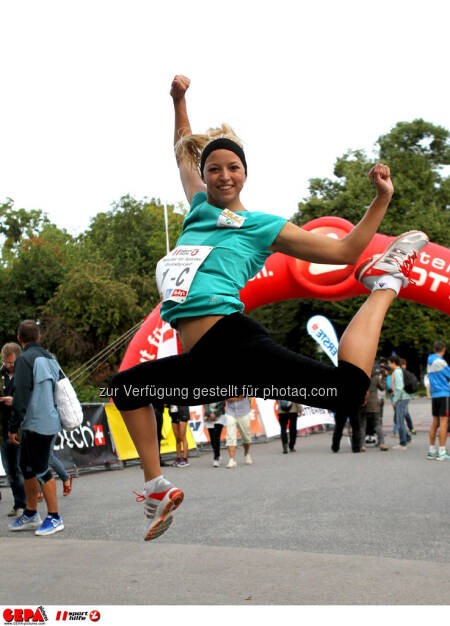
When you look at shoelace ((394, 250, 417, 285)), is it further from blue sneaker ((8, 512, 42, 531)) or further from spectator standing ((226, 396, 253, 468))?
spectator standing ((226, 396, 253, 468))

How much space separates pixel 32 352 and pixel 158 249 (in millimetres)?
40853

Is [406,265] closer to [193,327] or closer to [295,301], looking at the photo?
[193,327]

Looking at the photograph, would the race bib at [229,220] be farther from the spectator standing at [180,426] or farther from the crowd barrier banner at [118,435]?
the crowd barrier banner at [118,435]

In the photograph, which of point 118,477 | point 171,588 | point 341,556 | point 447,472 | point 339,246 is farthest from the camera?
point 118,477

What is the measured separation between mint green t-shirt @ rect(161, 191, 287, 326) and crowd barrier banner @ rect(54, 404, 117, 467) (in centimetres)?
898

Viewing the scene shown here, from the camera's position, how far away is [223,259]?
3.02 metres

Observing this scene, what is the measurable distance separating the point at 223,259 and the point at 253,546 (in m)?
3.81

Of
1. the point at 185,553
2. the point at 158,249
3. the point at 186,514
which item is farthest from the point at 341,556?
the point at 158,249

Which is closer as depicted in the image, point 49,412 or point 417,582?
point 417,582

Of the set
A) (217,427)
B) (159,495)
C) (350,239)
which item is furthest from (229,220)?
(217,427)

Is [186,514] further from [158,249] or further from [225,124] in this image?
[158,249]

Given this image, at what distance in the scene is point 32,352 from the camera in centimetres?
719

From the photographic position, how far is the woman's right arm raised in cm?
352
